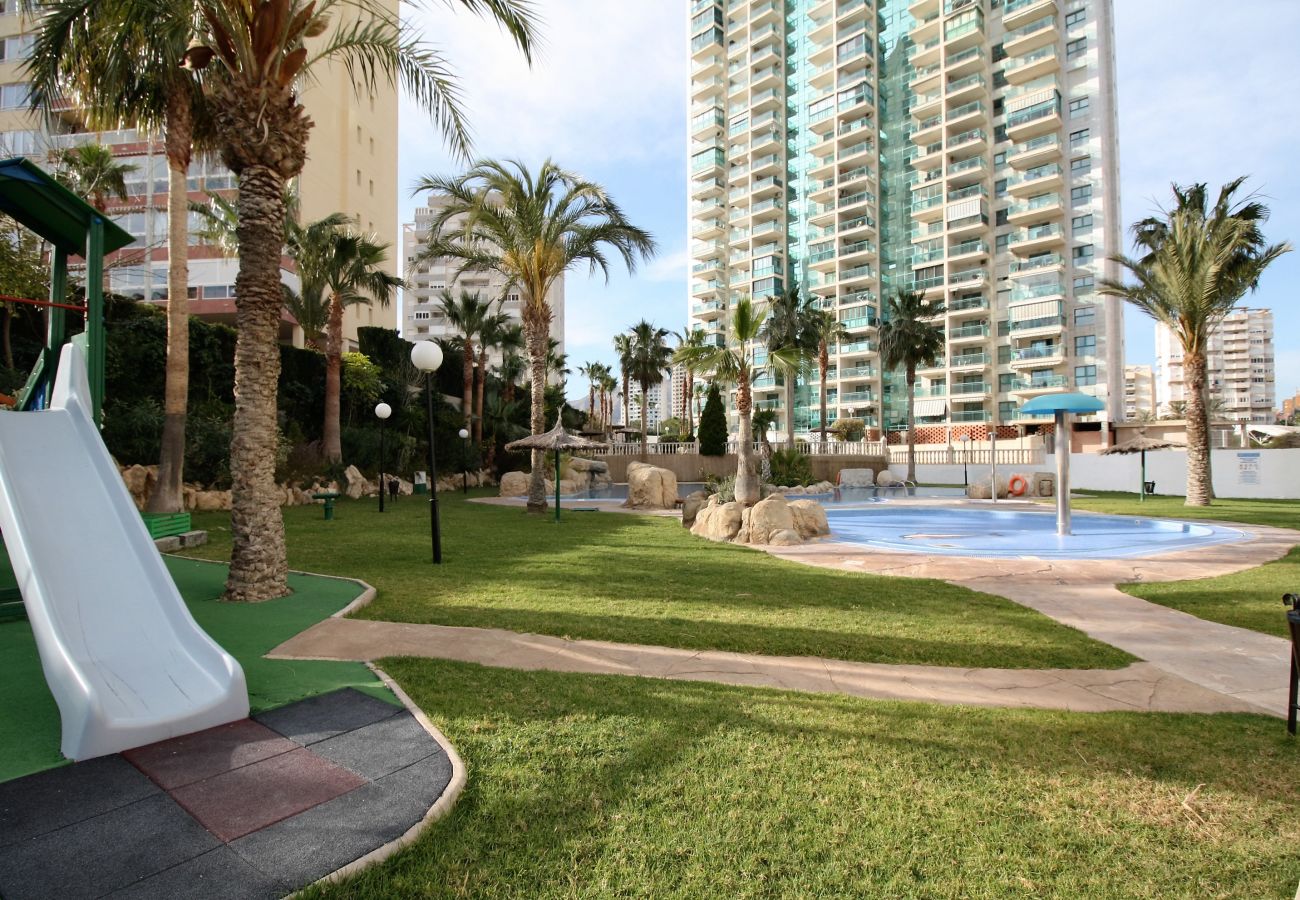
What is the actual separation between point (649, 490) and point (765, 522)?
9022mm

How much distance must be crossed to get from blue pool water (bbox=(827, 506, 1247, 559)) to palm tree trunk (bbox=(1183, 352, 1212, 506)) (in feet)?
17.1

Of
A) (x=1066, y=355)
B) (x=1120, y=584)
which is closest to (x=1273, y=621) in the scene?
(x=1120, y=584)

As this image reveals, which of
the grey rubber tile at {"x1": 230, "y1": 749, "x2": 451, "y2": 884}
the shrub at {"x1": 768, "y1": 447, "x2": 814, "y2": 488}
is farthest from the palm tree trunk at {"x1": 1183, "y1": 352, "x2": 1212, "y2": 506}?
the grey rubber tile at {"x1": 230, "y1": 749, "x2": 451, "y2": 884}

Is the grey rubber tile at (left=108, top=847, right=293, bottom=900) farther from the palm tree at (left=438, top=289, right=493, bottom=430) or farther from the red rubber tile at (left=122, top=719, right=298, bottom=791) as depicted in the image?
the palm tree at (left=438, top=289, right=493, bottom=430)

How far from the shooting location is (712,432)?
33.3 meters

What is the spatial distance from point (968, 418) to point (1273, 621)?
1998 inches

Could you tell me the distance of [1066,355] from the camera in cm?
4831

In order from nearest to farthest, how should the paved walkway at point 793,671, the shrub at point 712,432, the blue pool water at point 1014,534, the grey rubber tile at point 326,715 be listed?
the grey rubber tile at point 326,715, the paved walkway at point 793,671, the blue pool water at point 1014,534, the shrub at point 712,432

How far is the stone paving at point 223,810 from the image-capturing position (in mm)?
2225

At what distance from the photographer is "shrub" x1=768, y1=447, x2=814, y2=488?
25844 mm

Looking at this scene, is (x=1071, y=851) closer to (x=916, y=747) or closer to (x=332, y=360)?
(x=916, y=747)

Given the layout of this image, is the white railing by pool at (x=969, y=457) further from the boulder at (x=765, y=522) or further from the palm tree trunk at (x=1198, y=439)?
the boulder at (x=765, y=522)

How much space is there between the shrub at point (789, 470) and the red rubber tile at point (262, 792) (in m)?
23.4

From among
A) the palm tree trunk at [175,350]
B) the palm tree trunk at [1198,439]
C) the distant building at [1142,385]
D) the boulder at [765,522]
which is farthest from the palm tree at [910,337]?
the distant building at [1142,385]
